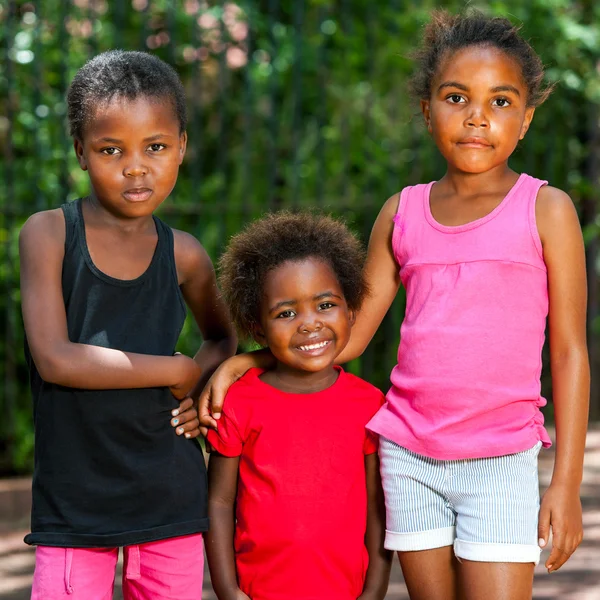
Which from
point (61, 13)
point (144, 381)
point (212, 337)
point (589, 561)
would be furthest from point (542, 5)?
point (144, 381)

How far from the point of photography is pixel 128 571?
2588mm

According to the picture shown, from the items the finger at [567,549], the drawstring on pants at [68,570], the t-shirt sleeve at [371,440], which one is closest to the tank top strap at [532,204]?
the t-shirt sleeve at [371,440]

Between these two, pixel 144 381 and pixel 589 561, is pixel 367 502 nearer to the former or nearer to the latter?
pixel 144 381

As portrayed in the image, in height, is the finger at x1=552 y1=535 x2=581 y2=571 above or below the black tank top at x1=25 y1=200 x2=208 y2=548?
below

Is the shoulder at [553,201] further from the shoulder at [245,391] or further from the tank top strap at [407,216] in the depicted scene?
the shoulder at [245,391]

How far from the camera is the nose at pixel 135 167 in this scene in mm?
2513

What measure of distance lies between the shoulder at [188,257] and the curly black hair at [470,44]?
692mm

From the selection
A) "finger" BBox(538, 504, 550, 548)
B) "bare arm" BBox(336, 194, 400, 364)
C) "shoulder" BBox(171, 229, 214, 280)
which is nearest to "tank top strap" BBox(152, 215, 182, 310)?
"shoulder" BBox(171, 229, 214, 280)

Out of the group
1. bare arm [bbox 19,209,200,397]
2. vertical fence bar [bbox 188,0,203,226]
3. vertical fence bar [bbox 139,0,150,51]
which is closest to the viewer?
bare arm [bbox 19,209,200,397]

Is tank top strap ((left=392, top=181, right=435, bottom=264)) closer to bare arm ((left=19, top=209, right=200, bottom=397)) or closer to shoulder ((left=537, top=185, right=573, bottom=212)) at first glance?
shoulder ((left=537, top=185, right=573, bottom=212))

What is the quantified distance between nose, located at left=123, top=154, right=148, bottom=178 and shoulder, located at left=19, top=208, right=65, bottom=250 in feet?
0.64

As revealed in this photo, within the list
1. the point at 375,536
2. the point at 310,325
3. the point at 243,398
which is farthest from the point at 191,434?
the point at 375,536

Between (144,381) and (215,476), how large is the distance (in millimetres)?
329

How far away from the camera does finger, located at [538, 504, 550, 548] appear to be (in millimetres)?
2523
